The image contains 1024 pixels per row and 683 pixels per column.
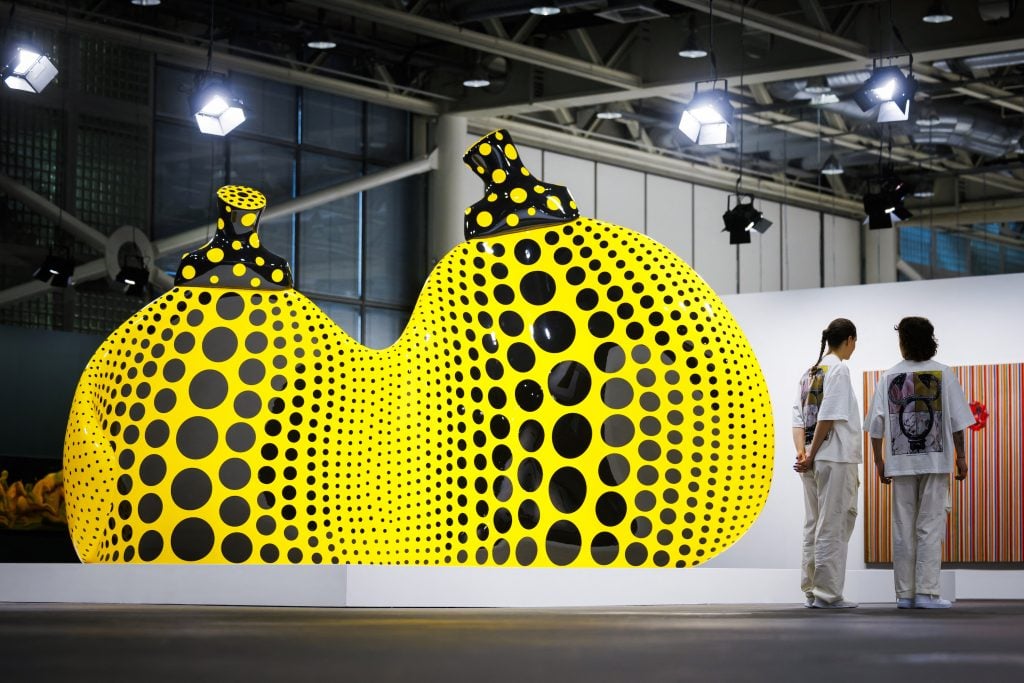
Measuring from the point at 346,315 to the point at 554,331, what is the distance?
9915mm

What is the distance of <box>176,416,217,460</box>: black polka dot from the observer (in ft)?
25.9

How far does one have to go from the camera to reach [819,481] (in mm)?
6863

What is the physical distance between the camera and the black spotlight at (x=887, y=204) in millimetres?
13609

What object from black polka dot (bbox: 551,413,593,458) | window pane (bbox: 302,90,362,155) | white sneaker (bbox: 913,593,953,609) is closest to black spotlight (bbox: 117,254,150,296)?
window pane (bbox: 302,90,362,155)

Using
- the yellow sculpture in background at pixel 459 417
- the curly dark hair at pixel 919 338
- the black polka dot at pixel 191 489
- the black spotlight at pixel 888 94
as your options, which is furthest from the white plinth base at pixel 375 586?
the black spotlight at pixel 888 94

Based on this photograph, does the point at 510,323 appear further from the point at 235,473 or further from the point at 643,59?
the point at 643,59

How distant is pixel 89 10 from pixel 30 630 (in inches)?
441

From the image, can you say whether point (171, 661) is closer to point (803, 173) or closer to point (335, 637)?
point (335, 637)

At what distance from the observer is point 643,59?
51.8 ft

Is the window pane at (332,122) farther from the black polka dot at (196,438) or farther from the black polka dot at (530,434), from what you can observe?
the black polka dot at (530,434)

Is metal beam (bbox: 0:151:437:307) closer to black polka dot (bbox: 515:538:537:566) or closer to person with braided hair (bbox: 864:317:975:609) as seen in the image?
black polka dot (bbox: 515:538:537:566)

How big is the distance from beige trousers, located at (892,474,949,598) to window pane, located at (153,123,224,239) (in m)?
10.7

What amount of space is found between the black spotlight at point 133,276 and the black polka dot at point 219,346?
21.6 feet

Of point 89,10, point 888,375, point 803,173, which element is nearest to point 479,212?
point 888,375
